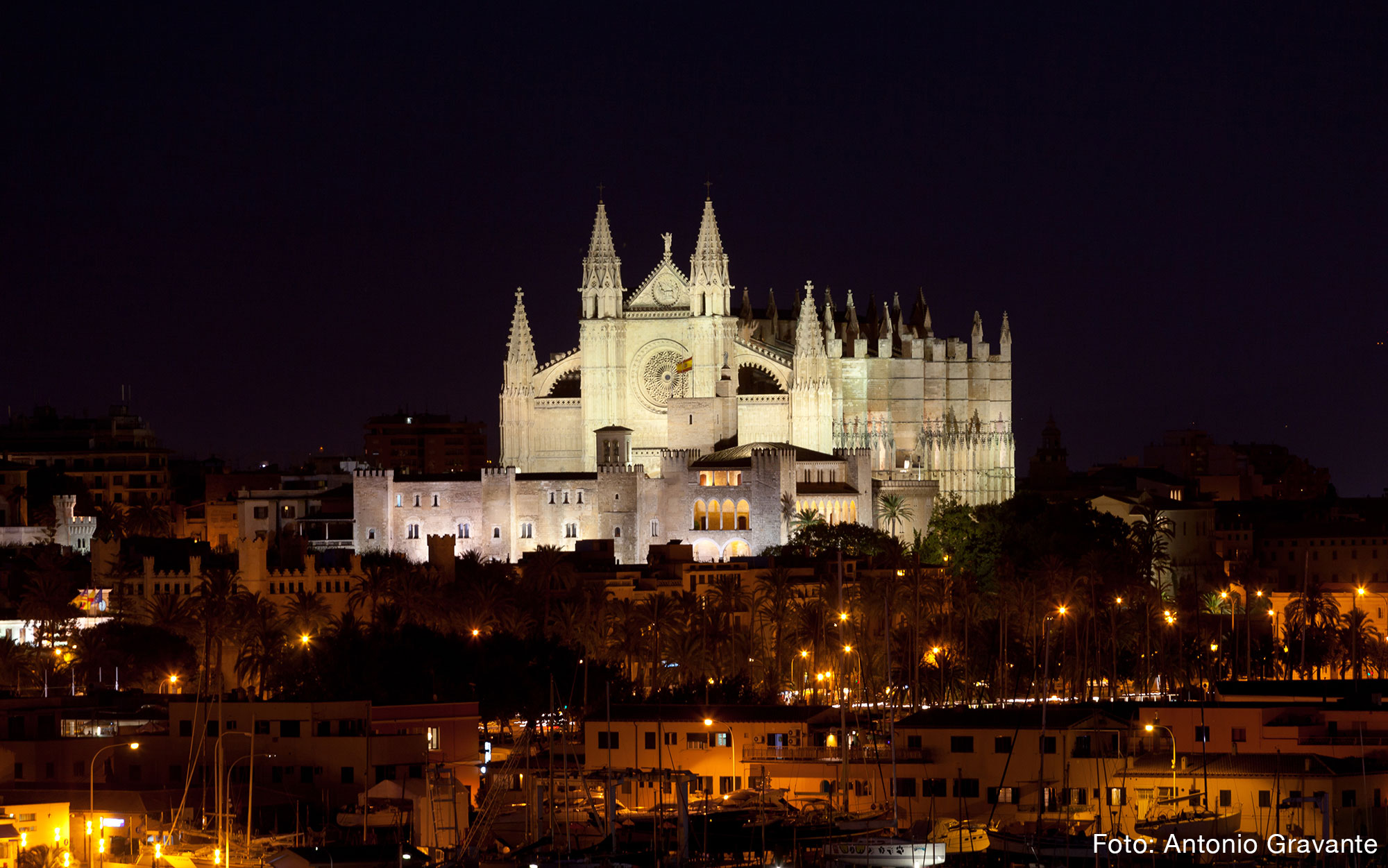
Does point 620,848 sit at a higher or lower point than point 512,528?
lower

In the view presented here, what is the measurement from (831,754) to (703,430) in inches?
1970

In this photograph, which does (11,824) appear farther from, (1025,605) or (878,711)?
(1025,605)

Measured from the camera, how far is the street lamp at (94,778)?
67625mm

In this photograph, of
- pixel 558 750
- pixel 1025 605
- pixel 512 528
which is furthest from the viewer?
pixel 512 528

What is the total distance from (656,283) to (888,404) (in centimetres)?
1203

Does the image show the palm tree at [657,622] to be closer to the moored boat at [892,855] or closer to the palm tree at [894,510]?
the palm tree at [894,510]

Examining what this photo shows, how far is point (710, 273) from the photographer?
426 feet

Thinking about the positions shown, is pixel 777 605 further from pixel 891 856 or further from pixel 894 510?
pixel 891 856

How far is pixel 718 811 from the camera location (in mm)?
70438

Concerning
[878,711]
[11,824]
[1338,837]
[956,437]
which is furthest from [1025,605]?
[11,824]

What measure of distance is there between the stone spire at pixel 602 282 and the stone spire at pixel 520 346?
3.02 metres

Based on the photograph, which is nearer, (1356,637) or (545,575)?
(1356,637)

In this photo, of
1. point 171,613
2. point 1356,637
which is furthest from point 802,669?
point 171,613

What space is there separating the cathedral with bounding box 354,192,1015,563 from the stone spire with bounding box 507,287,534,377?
100 mm
